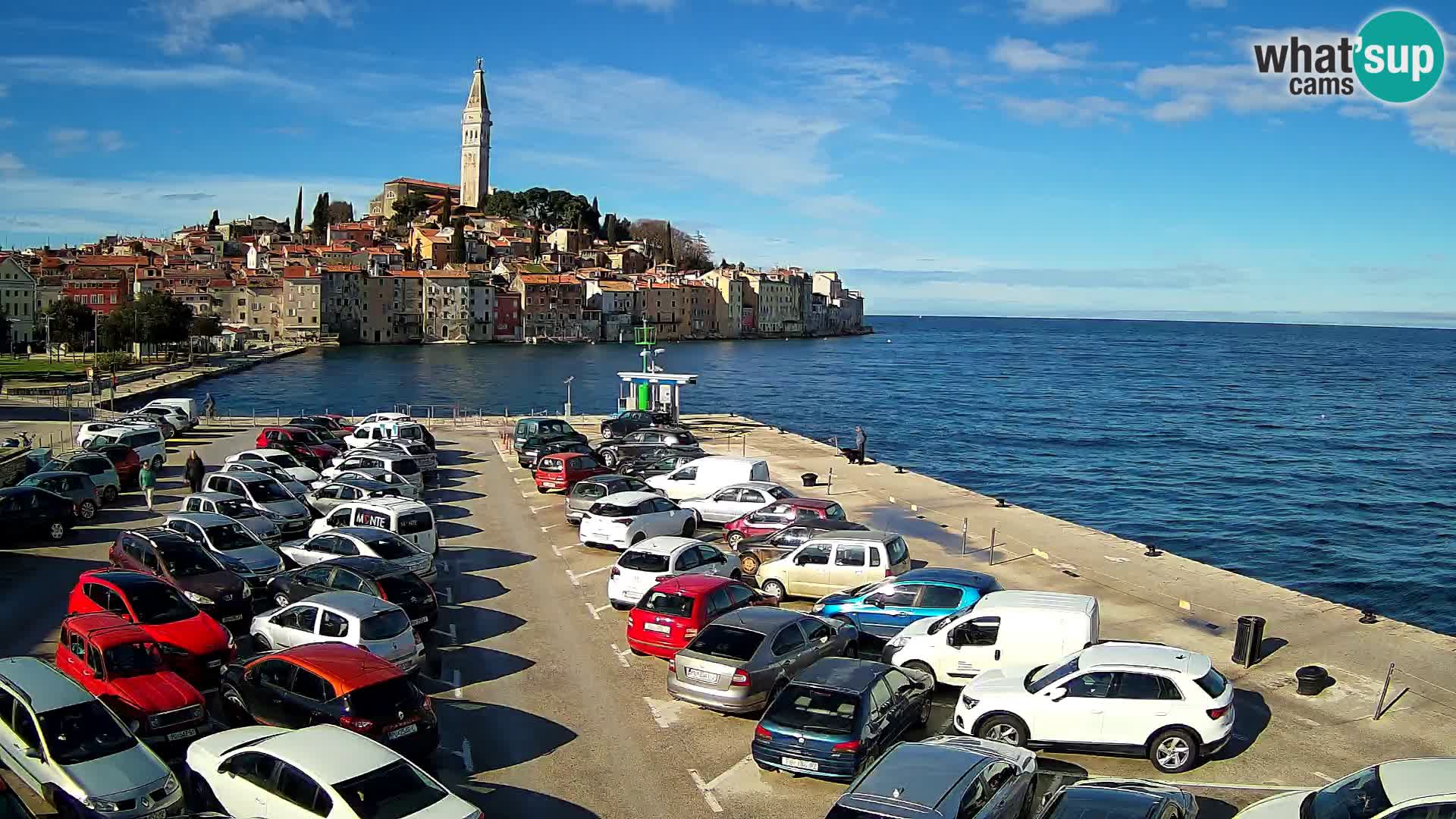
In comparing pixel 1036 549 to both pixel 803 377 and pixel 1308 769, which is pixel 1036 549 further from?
pixel 803 377

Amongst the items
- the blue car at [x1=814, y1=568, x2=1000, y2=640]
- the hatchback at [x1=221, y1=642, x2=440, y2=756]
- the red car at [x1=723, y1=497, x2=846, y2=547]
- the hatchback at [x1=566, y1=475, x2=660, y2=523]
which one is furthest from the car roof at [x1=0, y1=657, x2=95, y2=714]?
the hatchback at [x1=566, y1=475, x2=660, y2=523]

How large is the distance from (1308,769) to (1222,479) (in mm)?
42966

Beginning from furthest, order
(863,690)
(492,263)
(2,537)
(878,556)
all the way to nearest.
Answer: (492,263) → (2,537) → (878,556) → (863,690)

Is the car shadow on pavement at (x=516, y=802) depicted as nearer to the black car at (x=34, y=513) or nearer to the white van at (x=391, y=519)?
the white van at (x=391, y=519)

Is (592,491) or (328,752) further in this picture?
(592,491)

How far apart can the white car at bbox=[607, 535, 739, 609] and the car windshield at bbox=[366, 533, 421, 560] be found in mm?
3453

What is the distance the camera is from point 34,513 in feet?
68.1

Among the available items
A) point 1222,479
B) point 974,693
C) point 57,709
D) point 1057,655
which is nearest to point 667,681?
point 974,693

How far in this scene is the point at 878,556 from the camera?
17172 mm

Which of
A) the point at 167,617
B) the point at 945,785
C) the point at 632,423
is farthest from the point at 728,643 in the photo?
the point at 632,423

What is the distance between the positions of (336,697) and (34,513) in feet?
46.5

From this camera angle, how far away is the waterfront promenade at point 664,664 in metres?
10.5

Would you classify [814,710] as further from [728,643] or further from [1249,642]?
[1249,642]

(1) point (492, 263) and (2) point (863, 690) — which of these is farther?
(1) point (492, 263)
